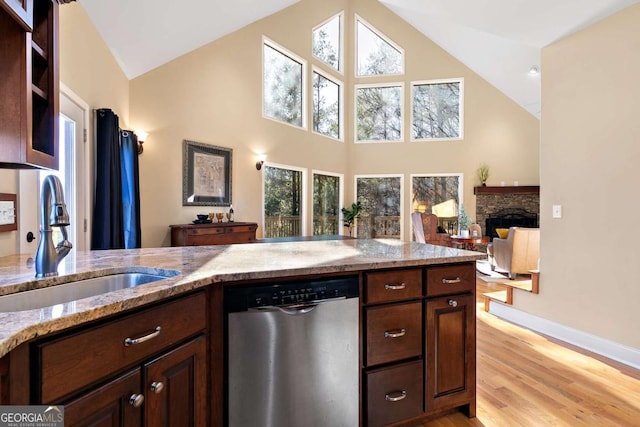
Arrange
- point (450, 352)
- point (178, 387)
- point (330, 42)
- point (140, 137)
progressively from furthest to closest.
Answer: point (330, 42) < point (140, 137) < point (450, 352) < point (178, 387)

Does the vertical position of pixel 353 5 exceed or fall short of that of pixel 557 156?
it exceeds it

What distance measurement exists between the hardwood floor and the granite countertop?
3.09ft

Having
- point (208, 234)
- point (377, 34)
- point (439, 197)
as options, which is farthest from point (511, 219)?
point (208, 234)

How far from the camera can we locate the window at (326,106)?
7422 millimetres

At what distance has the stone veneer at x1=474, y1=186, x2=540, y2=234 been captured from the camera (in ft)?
24.8

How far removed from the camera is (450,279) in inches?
71.8

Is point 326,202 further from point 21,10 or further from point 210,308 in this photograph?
point 21,10

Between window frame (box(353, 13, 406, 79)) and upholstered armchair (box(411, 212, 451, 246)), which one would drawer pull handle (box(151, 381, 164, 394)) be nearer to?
upholstered armchair (box(411, 212, 451, 246))

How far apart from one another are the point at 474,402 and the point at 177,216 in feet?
13.8

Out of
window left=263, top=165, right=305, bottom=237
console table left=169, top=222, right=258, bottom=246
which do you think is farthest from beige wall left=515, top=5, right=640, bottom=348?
window left=263, top=165, right=305, bottom=237

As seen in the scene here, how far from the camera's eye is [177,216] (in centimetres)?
478

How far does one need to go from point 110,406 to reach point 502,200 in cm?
830

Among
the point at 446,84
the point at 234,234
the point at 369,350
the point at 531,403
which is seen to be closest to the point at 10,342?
the point at 369,350

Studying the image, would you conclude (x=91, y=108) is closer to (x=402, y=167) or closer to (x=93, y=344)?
(x=93, y=344)
